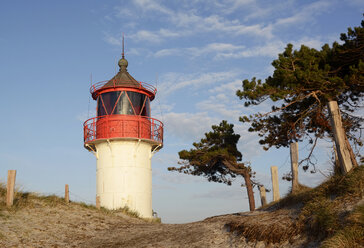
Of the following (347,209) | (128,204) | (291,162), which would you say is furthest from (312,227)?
(128,204)

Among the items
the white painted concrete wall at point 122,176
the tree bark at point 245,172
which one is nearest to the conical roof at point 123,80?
the white painted concrete wall at point 122,176

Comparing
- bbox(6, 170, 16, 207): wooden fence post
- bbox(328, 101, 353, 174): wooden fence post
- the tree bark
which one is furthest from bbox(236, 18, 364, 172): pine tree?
bbox(6, 170, 16, 207): wooden fence post

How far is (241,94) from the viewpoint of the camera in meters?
17.3

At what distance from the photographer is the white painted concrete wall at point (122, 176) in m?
23.3

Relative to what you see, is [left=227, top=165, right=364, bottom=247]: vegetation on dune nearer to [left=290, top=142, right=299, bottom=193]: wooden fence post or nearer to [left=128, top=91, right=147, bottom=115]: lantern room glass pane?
[left=290, top=142, right=299, bottom=193]: wooden fence post

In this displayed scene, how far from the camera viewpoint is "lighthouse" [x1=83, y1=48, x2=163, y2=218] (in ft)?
75.9

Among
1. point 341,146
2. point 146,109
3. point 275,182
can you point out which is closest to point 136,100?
point 146,109

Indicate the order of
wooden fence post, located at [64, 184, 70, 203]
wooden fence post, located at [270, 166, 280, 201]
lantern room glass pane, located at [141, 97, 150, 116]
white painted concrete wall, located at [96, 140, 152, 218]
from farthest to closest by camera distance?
lantern room glass pane, located at [141, 97, 150, 116] < white painted concrete wall, located at [96, 140, 152, 218] < wooden fence post, located at [64, 184, 70, 203] < wooden fence post, located at [270, 166, 280, 201]

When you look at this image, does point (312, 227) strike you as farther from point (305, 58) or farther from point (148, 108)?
point (148, 108)

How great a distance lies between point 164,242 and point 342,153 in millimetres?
6593

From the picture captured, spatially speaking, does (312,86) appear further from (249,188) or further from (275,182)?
(249,188)

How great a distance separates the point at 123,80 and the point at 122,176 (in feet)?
20.4

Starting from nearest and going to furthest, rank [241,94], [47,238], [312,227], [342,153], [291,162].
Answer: [312,227] < [342,153] < [47,238] < [291,162] < [241,94]

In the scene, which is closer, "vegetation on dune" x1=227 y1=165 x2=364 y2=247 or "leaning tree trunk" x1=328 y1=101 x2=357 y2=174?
"vegetation on dune" x1=227 y1=165 x2=364 y2=247
